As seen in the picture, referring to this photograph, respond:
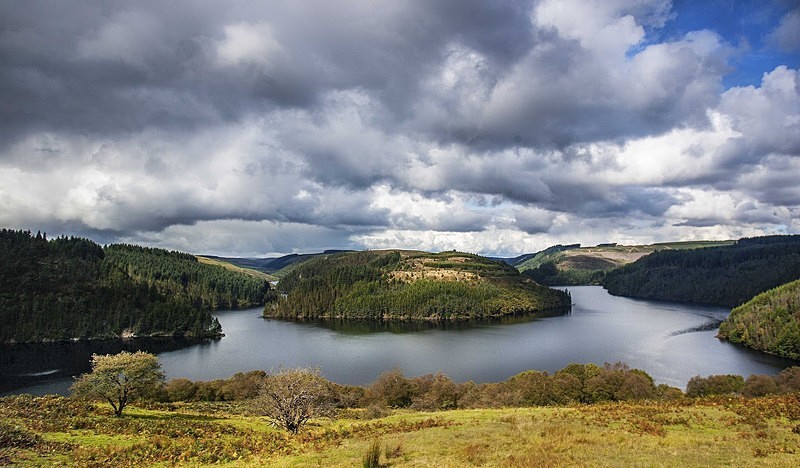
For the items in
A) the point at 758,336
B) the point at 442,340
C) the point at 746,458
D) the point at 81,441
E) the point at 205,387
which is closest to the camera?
the point at 746,458

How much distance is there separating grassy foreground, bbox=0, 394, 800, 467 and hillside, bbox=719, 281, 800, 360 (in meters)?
165

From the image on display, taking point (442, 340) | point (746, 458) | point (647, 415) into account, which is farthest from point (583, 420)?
point (442, 340)

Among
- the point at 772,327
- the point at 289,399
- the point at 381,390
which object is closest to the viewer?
the point at 289,399

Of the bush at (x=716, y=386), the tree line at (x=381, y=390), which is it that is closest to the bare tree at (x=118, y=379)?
the tree line at (x=381, y=390)

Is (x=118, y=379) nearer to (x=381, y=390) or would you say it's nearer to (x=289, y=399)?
(x=289, y=399)

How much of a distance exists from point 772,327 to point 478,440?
202 m

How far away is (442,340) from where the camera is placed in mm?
185000

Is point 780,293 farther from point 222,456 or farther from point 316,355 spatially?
point 222,456

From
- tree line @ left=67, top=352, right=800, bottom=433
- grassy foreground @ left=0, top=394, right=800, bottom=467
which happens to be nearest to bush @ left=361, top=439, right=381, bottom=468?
grassy foreground @ left=0, top=394, right=800, bottom=467

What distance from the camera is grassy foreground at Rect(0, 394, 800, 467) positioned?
21.9 metres

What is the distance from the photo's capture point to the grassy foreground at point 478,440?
2189cm

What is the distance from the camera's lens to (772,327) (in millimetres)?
172125

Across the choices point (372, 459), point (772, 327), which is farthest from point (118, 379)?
point (772, 327)

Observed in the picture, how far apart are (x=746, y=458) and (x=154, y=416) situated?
52.6m
